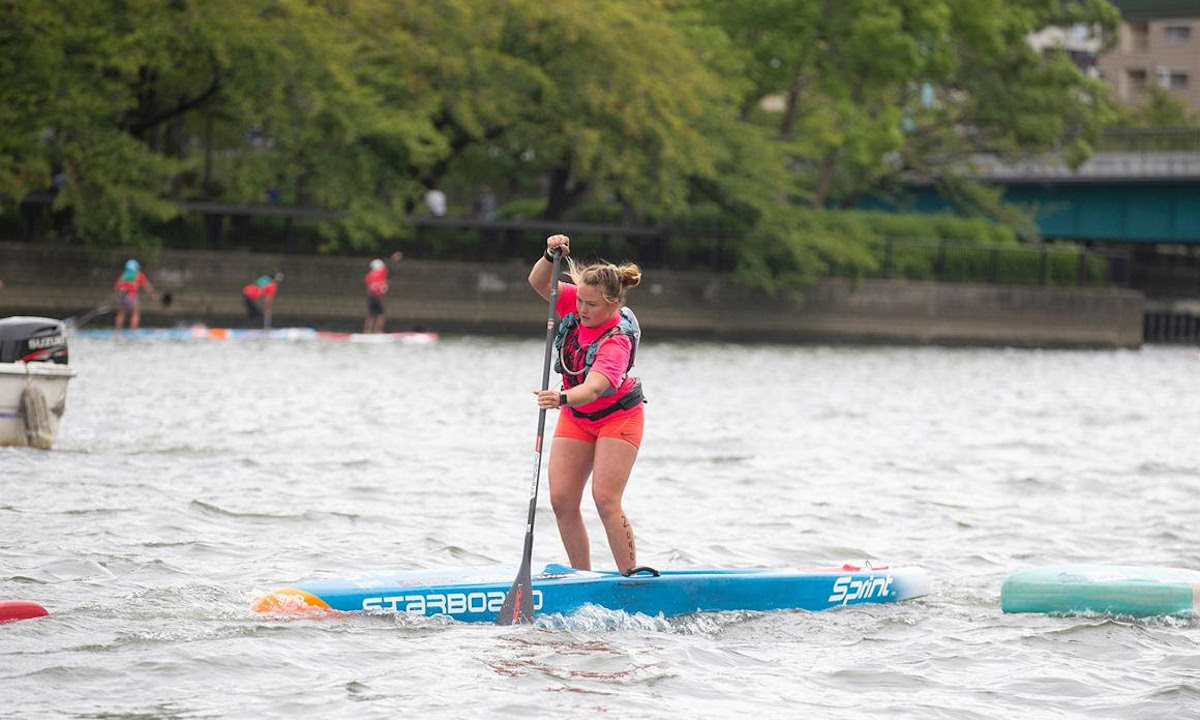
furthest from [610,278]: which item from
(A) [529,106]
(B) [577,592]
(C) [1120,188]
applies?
(C) [1120,188]

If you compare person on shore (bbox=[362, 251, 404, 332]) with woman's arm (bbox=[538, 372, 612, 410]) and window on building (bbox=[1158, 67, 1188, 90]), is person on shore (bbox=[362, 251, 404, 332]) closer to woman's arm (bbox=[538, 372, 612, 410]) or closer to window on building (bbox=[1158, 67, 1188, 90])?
woman's arm (bbox=[538, 372, 612, 410])

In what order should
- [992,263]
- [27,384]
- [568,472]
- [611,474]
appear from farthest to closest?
[992,263] < [27,384] < [568,472] < [611,474]

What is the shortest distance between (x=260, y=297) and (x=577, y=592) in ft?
110

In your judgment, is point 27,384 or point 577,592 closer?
point 577,592

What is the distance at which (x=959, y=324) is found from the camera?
56000 millimetres

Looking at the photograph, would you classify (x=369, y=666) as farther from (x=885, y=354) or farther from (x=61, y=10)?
(x=885, y=354)

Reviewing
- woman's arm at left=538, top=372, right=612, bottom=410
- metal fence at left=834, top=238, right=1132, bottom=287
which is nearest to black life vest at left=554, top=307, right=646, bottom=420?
woman's arm at left=538, top=372, right=612, bottom=410

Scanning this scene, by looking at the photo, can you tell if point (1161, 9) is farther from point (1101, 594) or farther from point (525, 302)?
point (1101, 594)

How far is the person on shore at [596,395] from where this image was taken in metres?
9.88

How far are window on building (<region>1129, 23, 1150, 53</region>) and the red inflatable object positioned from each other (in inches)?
4094

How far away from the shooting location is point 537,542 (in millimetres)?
13695

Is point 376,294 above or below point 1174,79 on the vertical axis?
below

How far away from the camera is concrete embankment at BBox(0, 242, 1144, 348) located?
1686 inches

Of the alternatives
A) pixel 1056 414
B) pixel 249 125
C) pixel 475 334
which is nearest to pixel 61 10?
pixel 249 125
